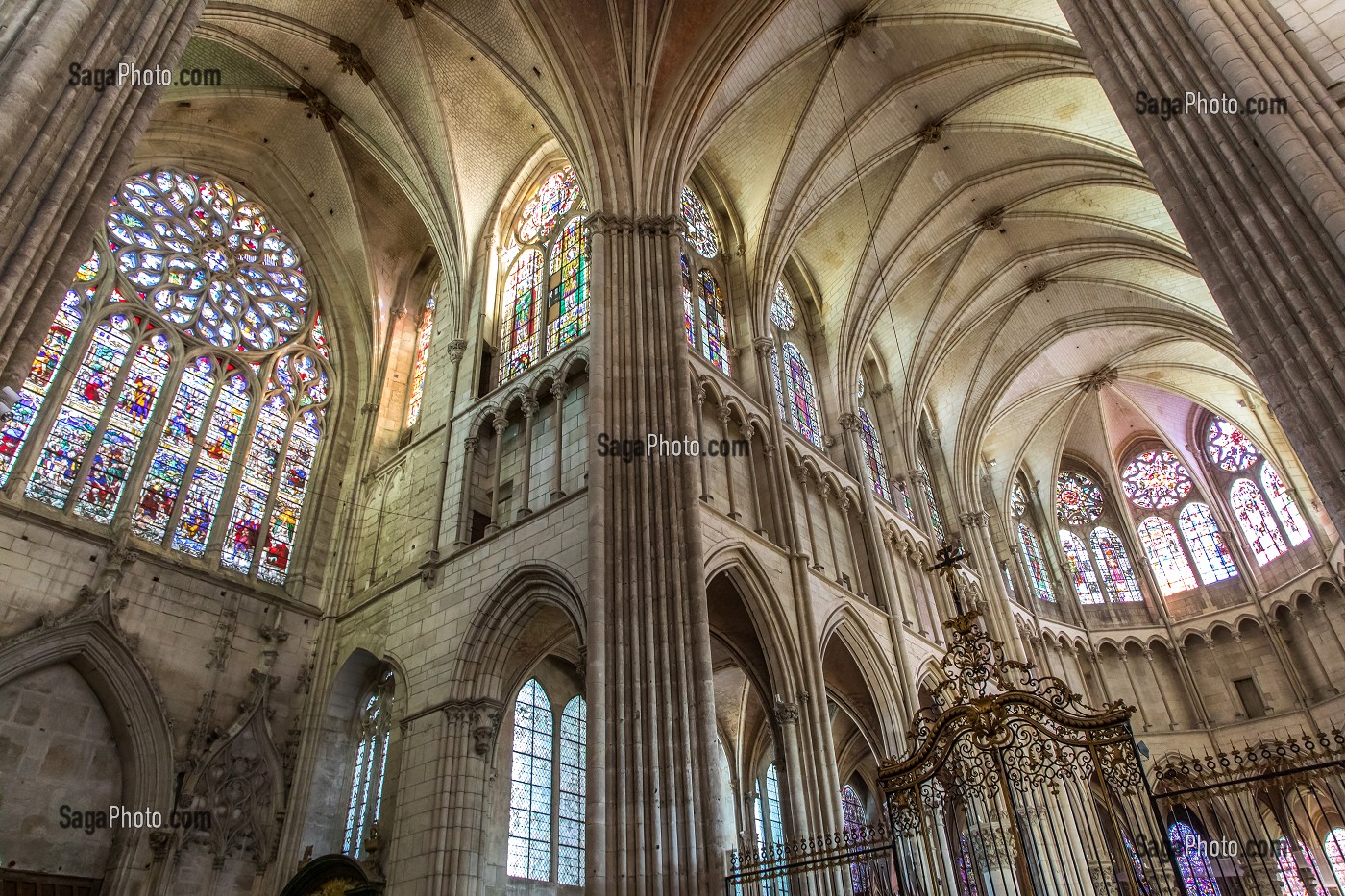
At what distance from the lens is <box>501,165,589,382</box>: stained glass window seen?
1509 cm

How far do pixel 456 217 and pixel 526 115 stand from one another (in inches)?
95.3

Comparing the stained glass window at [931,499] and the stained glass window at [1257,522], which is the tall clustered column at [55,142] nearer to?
the stained glass window at [931,499]

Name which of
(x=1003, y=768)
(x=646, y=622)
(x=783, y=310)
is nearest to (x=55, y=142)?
(x=646, y=622)

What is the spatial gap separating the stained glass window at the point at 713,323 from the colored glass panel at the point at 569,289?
2.18 m

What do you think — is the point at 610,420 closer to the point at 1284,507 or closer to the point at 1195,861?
the point at 1195,861

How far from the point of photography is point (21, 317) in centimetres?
534

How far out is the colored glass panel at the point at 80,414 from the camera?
40.9ft

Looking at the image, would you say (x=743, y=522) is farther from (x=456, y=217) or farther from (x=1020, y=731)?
(x=456, y=217)

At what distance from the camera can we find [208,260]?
53.6 ft

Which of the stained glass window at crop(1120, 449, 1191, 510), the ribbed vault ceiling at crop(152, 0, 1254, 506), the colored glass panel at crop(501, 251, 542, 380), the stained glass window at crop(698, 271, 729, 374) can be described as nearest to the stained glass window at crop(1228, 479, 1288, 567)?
the stained glass window at crop(1120, 449, 1191, 510)

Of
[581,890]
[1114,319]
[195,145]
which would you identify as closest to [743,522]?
[581,890]

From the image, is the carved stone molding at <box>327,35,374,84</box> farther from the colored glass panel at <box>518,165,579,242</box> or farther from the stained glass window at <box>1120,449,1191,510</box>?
the stained glass window at <box>1120,449,1191,510</box>

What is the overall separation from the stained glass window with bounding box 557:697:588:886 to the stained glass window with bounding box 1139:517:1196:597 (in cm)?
1850

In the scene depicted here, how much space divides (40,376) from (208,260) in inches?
169
